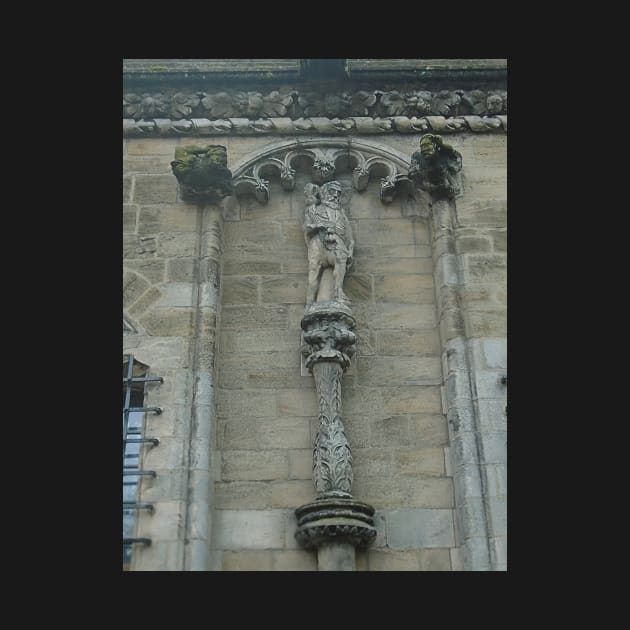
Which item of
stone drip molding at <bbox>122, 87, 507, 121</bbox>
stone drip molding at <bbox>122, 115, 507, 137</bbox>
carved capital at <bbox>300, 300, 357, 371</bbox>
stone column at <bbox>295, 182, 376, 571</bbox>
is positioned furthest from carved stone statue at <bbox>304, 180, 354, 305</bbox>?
stone drip molding at <bbox>122, 87, 507, 121</bbox>

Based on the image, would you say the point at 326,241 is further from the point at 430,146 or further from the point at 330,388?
the point at 330,388

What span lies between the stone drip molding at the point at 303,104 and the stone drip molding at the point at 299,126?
0.06 meters

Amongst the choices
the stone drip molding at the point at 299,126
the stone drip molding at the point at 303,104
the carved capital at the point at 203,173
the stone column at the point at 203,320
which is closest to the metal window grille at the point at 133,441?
the stone column at the point at 203,320

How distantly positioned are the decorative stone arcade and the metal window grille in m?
1.05

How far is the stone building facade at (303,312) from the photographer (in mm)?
6281

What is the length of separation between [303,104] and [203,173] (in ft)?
4.15

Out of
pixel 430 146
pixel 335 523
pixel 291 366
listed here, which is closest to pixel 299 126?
pixel 430 146

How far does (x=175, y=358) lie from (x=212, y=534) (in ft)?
4.24

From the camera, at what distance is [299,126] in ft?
26.8

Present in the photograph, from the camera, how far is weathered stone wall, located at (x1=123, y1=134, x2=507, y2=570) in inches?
247

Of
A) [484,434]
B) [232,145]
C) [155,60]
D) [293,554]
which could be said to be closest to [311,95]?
[232,145]

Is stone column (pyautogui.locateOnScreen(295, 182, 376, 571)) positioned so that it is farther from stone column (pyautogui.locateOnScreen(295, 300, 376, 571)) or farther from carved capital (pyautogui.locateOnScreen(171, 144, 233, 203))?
carved capital (pyautogui.locateOnScreen(171, 144, 233, 203))

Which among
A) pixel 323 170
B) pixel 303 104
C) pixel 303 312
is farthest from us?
pixel 303 104

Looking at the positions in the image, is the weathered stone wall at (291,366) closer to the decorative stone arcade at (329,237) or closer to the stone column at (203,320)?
the stone column at (203,320)
